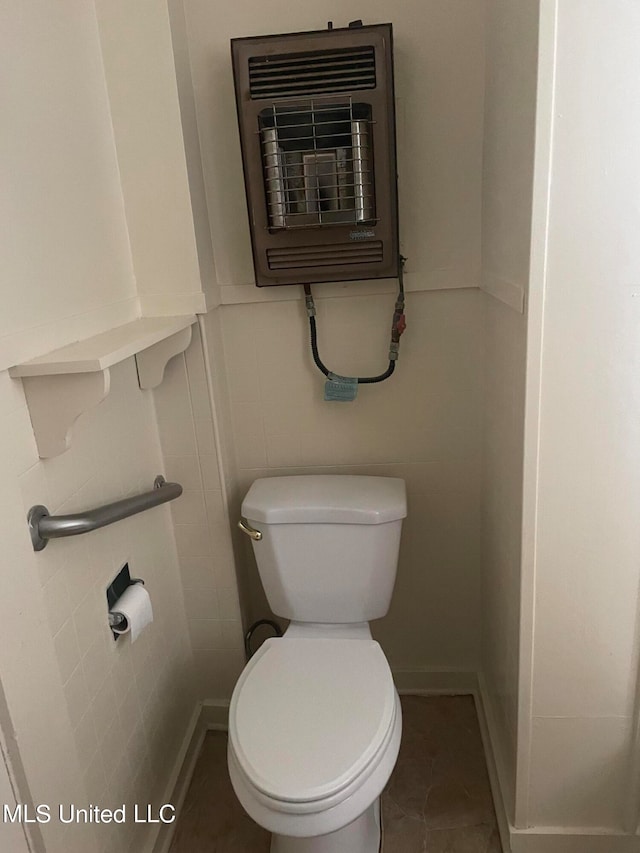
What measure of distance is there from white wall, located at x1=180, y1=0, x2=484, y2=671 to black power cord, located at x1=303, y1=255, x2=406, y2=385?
0.04 meters

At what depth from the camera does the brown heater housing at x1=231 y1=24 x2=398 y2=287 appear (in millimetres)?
1429

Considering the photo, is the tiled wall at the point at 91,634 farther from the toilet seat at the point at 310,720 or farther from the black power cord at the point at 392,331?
the black power cord at the point at 392,331

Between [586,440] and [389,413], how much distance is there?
0.66 metres

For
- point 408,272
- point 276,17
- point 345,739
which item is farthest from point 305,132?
point 345,739

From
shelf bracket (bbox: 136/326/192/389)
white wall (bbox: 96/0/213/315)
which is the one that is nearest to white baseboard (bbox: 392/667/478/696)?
shelf bracket (bbox: 136/326/192/389)

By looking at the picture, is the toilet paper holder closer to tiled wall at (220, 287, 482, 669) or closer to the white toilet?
the white toilet

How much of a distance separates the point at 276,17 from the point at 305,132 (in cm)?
32

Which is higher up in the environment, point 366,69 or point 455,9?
point 455,9

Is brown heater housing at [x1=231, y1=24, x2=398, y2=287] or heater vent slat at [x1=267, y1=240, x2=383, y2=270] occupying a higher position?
brown heater housing at [x1=231, y1=24, x2=398, y2=287]

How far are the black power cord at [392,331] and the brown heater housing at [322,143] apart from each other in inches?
3.7

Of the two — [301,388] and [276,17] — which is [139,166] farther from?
[301,388]

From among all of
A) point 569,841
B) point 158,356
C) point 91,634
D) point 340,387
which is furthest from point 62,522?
point 569,841

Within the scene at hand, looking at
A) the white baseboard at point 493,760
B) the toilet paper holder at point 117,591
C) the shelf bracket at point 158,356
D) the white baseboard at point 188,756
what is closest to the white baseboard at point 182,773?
the white baseboard at point 188,756

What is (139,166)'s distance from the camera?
1.52 m
